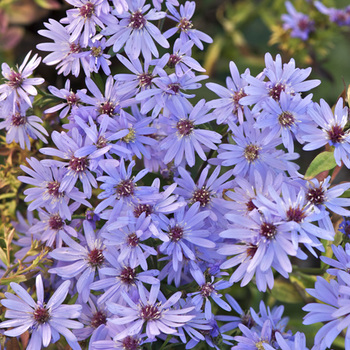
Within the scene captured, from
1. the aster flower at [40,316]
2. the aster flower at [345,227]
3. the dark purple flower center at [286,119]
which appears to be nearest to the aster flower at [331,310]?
the aster flower at [345,227]

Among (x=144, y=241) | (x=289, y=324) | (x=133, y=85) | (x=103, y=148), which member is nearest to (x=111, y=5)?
(x=133, y=85)

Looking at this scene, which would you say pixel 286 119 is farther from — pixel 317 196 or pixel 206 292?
pixel 206 292

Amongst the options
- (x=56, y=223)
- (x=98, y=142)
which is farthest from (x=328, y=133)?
(x=56, y=223)

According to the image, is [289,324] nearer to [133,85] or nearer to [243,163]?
[243,163]

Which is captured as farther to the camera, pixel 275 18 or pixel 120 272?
pixel 275 18

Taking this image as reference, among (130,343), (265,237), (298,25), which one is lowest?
(130,343)

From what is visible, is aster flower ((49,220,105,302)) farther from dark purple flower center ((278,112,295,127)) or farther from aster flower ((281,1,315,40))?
aster flower ((281,1,315,40))
